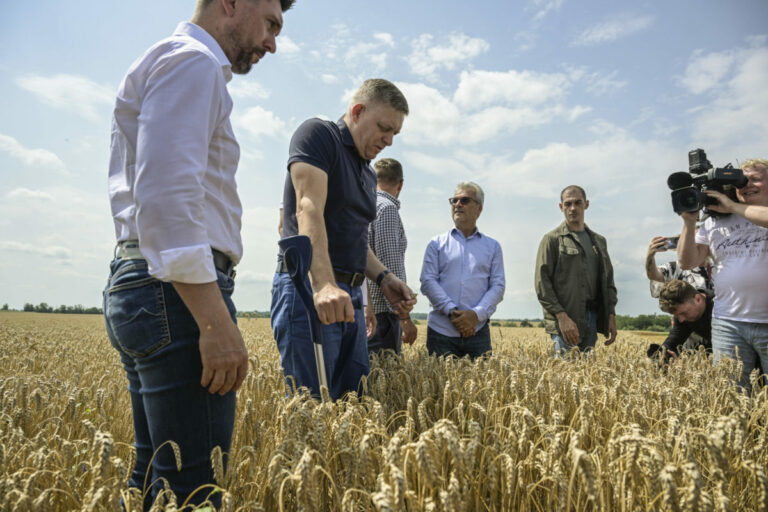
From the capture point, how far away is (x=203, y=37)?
1484mm

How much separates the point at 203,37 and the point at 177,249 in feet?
2.40

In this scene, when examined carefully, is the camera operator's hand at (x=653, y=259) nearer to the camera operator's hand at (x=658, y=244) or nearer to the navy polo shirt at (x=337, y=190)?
the camera operator's hand at (x=658, y=244)

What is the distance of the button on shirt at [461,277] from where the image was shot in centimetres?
439

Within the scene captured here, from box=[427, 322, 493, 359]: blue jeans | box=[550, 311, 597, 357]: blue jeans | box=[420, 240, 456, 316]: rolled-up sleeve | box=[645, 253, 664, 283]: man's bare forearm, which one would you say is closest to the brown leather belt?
box=[420, 240, 456, 316]: rolled-up sleeve

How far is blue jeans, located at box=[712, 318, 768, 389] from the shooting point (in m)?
3.35

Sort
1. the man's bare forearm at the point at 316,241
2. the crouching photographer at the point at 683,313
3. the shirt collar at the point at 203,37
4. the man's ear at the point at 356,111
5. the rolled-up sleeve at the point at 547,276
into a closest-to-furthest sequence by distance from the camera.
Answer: the shirt collar at the point at 203,37
the man's bare forearm at the point at 316,241
the man's ear at the point at 356,111
the crouching photographer at the point at 683,313
the rolled-up sleeve at the point at 547,276

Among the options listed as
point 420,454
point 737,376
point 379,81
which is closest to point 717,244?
point 737,376

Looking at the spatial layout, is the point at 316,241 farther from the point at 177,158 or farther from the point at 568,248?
the point at 568,248

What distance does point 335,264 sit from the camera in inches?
98.1

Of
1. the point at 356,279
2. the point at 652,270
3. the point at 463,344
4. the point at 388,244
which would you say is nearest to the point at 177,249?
the point at 356,279

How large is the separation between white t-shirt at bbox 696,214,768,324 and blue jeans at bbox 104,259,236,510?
146 inches

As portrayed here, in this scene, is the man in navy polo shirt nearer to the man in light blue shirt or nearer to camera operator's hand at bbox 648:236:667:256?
the man in light blue shirt

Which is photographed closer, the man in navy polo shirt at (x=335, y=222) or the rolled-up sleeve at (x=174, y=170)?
the rolled-up sleeve at (x=174, y=170)

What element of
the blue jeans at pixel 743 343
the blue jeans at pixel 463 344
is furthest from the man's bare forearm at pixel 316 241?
the blue jeans at pixel 743 343
